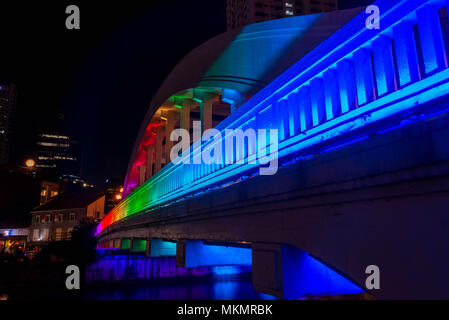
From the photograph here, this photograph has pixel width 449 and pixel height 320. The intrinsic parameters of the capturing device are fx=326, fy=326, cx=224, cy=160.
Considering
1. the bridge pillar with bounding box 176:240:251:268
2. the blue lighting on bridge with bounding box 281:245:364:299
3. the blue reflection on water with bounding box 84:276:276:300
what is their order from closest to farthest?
1. the blue lighting on bridge with bounding box 281:245:364:299
2. the bridge pillar with bounding box 176:240:251:268
3. the blue reflection on water with bounding box 84:276:276:300

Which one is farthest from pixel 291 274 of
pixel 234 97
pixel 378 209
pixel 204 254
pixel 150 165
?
pixel 150 165

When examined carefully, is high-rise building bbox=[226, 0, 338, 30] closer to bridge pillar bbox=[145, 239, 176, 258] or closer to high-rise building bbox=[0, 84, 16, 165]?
bridge pillar bbox=[145, 239, 176, 258]

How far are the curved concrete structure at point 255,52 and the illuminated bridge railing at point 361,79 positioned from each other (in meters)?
6.96

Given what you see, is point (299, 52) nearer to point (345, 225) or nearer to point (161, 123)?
point (345, 225)

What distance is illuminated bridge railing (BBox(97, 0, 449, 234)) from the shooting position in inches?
132

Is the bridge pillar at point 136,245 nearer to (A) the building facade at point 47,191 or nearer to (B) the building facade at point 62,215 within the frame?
(B) the building facade at point 62,215

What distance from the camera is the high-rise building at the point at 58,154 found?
149m

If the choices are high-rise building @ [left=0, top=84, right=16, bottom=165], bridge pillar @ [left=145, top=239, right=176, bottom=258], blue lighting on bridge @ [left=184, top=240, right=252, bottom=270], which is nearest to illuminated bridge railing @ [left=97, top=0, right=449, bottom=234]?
blue lighting on bridge @ [left=184, top=240, right=252, bottom=270]

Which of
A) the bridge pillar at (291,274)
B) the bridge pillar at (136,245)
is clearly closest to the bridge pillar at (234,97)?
the bridge pillar at (291,274)

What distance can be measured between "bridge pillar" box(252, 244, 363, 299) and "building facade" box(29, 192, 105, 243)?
209ft

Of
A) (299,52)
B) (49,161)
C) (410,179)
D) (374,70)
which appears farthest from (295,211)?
(49,161)
